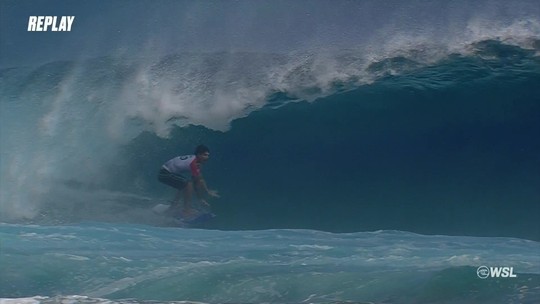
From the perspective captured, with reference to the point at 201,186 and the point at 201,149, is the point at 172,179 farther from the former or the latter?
the point at 201,149

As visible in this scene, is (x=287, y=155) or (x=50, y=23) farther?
(x=50, y=23)

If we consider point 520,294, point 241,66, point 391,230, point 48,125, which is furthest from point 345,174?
point 48,125

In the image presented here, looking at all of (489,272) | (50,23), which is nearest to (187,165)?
(50,23)

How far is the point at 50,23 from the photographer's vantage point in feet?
24.2

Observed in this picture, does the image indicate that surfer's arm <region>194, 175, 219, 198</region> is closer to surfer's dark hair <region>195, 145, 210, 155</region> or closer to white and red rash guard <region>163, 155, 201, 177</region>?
white and red rash guard <region>163, 155, 201, 177</region>

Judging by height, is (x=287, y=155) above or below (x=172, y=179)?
above

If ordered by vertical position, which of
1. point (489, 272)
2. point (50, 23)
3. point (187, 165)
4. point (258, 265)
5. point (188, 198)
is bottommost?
point (489, 272)

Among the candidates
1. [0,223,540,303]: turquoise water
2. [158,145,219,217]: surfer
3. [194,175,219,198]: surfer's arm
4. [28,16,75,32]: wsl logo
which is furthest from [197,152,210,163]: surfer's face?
[28,16,75,32]: wsl logo

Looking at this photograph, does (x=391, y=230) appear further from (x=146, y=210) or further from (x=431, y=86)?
(x=146, y=210)

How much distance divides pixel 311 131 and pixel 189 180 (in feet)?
3.67

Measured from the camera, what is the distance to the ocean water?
22.3ft

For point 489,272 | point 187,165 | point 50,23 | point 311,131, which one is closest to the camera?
point 489,272

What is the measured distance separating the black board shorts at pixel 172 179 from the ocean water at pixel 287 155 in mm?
67

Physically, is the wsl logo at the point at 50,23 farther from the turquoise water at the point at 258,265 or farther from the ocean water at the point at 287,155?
the turquoise water at the point at 258,265
